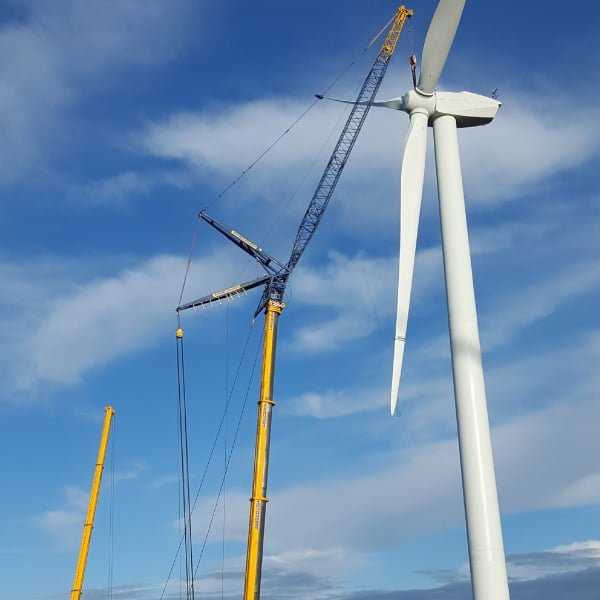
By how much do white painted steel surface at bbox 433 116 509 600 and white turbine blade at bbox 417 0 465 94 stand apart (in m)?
3.60

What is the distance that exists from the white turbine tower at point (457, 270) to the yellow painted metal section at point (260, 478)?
31694 millimetres

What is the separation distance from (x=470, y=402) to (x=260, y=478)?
35.3 meters

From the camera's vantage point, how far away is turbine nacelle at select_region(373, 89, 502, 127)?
1096 inches

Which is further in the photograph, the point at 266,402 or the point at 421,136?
the point at 266,402

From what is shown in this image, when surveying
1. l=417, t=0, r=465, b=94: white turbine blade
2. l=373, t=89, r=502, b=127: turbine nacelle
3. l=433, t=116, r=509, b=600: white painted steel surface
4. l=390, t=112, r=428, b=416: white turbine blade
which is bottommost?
l=433, t=116, r=509, b=600: white painted steel surface

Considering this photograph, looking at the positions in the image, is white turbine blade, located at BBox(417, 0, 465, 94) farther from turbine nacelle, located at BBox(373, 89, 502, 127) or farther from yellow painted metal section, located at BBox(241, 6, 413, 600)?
yellow painted metal section, located at BBox(241, 6, 413, 600)

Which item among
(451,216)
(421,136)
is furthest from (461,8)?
(451,216)

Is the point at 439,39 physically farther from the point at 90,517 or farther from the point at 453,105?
the point at 90,517

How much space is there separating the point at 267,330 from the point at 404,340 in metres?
38.4

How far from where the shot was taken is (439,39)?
88.4 feet

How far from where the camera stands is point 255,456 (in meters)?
56.0

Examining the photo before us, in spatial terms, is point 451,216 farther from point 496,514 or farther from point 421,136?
point 496,514

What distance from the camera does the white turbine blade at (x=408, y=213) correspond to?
25.0 meters

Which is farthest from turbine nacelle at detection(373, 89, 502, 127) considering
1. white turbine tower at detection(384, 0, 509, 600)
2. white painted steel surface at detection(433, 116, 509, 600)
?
white painted steel surface at detection(433, 116, 509, 600)
